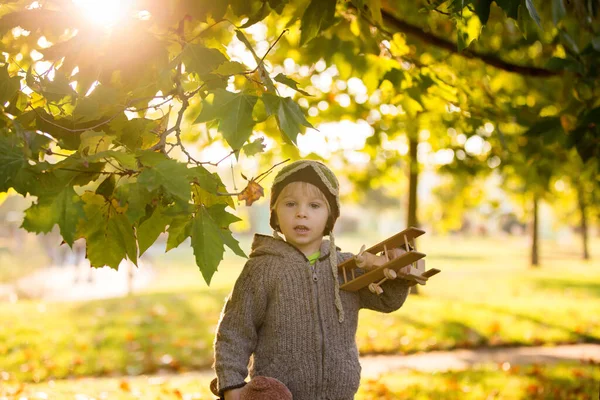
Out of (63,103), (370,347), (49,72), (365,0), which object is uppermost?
(365,0)

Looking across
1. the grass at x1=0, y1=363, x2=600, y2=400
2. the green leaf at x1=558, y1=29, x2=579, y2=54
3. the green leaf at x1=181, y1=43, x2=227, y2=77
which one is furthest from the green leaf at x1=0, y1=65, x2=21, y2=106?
the grass at x1=0, y1=363, x2=600, y2=400

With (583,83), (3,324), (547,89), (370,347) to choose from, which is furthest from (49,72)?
(3,324)

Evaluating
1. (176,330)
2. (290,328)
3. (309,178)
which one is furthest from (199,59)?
(176,330)

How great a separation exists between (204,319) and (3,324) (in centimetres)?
249

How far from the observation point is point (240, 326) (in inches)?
96.9

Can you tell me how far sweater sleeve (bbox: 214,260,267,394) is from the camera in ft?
7.86

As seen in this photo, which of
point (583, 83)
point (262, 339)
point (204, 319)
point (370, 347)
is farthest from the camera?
point (204, 319)

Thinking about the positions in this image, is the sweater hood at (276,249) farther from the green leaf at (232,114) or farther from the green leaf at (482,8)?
the green leaf at (482,8)

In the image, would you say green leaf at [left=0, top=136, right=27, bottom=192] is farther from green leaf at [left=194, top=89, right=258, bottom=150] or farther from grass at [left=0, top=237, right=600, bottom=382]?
grass at [left=0, top=237, right=600, bottom=382]

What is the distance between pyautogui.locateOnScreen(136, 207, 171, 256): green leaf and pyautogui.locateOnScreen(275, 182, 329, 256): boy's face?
25.7 inches

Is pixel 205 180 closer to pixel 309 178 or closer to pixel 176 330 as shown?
pixel 309 178

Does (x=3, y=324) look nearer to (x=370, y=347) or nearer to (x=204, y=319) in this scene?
(x=204, y=319)

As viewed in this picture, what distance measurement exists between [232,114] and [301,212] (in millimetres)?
758

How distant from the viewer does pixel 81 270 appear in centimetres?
2444
